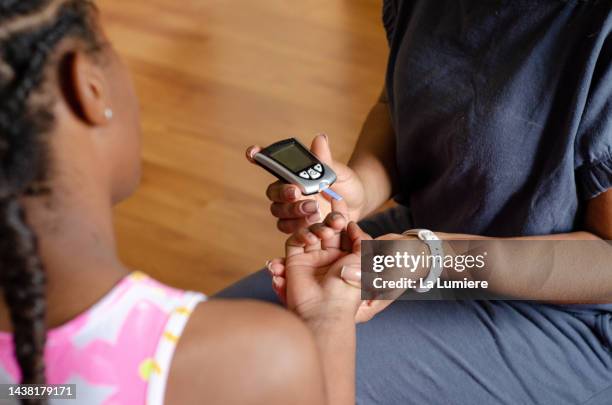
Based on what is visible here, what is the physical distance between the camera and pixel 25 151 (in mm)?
554

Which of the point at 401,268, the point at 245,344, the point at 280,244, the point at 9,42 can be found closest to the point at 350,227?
the point at 401,268

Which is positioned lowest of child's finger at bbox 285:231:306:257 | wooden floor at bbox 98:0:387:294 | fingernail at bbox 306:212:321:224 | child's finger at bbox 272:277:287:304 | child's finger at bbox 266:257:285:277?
wooden floor at bbox 98:0:387:294

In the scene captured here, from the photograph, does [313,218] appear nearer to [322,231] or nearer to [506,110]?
[322,231]

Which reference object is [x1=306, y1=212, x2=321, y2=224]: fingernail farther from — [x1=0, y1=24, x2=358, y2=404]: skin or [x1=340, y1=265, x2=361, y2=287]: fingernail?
[x1=0, y1=24, x2=358, y2=404]: skin

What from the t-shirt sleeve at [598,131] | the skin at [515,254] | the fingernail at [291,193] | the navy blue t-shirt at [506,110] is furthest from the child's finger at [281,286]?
the t-shirt sleeve at [598,131]

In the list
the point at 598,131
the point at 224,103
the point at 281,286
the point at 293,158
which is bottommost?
the point at 224,103

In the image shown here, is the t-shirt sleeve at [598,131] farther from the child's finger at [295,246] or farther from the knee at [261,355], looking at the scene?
the knee at [261,355]

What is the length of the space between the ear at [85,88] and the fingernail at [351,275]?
36cm

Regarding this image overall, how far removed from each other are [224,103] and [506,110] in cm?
137

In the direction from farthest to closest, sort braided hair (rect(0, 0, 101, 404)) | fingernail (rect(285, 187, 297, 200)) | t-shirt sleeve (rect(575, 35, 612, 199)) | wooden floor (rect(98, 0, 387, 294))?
wooden floor (rect(98, 0, 387, 294)), fingernail (rect(285, 187, 297, 200)), t-shirt sleeve (rect(575, 35, 612, 199)), braided hair (rect(0, 0, 101, 404))

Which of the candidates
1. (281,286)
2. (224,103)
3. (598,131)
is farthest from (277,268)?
(224,103)

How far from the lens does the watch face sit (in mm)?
1004

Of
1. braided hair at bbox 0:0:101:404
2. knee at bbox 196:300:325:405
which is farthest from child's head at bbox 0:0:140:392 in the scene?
knee at bbox 196:300:325:405

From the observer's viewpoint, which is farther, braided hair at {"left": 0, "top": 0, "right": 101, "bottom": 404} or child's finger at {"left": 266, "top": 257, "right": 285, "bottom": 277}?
child's finger at {"left": 266, "top": 257, "right": 285, "bottom": 277}
